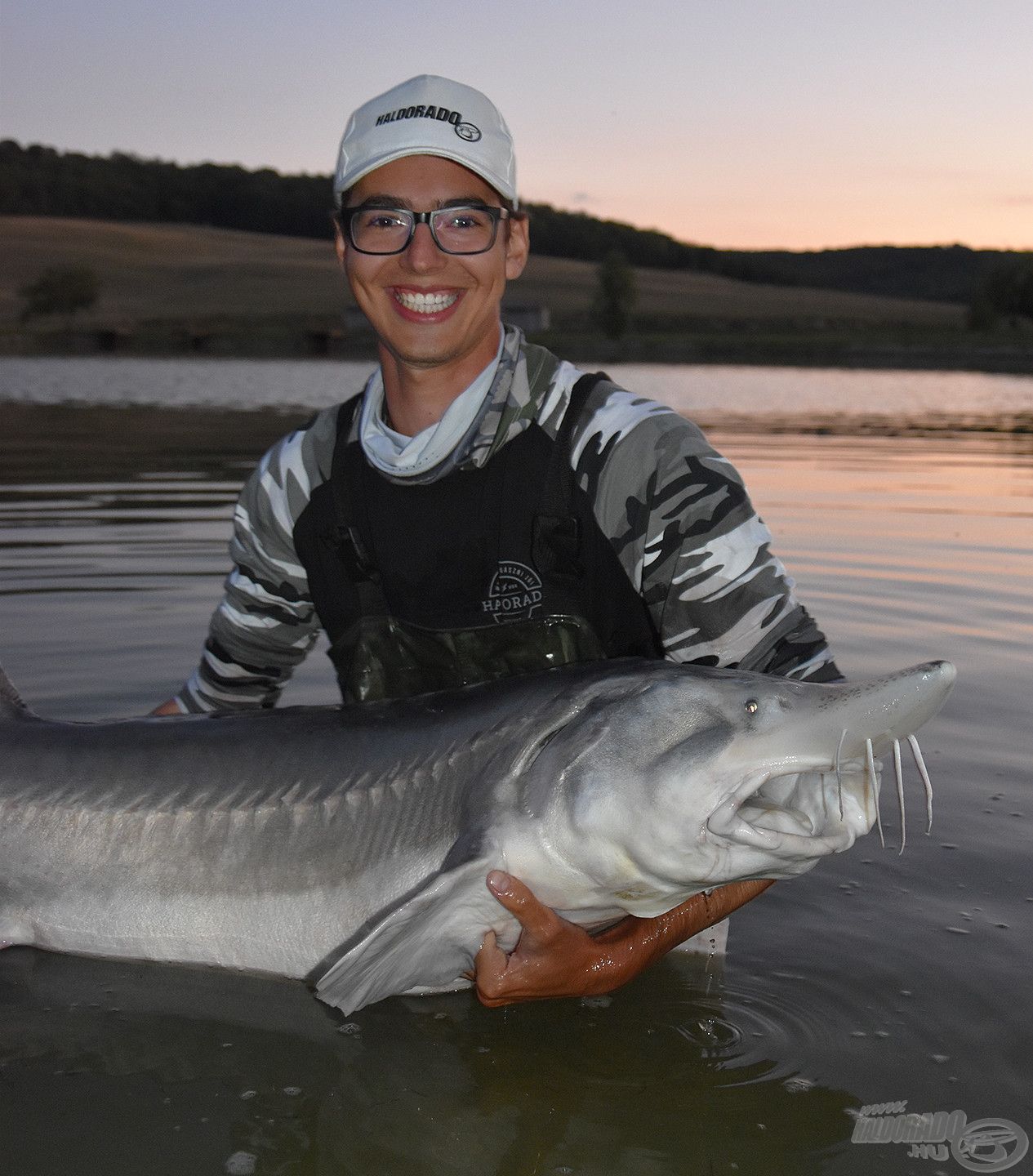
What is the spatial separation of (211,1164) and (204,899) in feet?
2.66

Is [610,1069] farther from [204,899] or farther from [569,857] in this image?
[204,899]

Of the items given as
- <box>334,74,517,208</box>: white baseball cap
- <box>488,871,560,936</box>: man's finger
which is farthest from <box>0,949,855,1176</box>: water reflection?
<box>334,74,517,208</box>: white baseball cap

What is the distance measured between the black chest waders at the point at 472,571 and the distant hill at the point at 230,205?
446 ft

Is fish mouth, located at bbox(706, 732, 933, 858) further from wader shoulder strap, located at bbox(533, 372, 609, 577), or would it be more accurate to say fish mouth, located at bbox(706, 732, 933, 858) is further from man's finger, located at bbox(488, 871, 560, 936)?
wader shoulder strap, located at bbox(533, 372, 609, 577)

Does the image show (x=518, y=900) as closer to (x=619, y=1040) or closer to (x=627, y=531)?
(x=619, y=1040)

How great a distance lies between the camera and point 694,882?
316 cm

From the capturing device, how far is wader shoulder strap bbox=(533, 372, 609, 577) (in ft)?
13.4

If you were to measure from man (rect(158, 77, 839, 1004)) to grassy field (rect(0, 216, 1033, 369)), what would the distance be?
62.5 m

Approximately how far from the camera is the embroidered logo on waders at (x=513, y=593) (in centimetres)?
420

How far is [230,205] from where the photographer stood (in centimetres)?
14500

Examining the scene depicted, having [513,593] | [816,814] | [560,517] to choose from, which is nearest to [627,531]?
[560,517]

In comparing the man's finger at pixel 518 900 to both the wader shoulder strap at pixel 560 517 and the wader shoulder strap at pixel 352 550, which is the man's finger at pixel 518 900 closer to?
the wader shoulder strap at pixel 560 517

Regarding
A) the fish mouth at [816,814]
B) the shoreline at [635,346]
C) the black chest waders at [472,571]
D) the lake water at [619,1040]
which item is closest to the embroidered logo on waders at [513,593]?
the black chest waders at [472,571]

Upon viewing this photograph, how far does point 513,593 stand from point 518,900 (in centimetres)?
125
